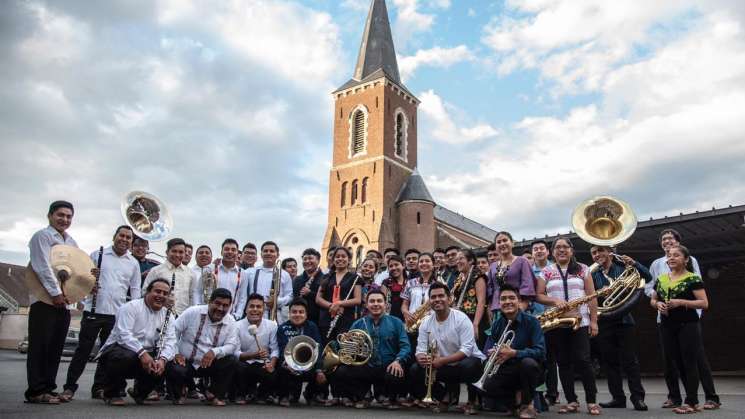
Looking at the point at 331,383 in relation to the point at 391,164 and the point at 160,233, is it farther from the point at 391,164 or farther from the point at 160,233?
the point at 391,164

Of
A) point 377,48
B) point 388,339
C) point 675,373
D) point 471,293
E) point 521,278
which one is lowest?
point 675,373

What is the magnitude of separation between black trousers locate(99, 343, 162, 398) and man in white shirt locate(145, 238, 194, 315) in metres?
1.35

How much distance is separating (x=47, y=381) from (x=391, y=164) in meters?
34.7

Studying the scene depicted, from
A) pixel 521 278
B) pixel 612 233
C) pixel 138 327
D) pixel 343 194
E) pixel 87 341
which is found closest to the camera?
pixel 138 327

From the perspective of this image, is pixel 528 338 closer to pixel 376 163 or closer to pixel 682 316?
pixel 682 316

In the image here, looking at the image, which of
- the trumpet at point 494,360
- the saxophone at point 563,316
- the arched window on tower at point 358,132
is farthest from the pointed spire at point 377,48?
the trumpet at point 494,360

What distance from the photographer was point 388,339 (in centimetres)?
630

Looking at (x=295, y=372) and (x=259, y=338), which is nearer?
(x=295, y=372)

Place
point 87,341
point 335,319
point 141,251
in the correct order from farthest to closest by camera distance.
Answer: point 141,251
point 335,319
point 87,341

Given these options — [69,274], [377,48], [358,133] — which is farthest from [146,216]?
[377,48]

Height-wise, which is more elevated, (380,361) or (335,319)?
(335,319)

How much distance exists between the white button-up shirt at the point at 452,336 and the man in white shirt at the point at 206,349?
2269 mm

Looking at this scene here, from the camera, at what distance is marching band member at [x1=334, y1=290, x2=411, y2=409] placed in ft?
19.9

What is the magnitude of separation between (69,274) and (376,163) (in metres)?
33.6
